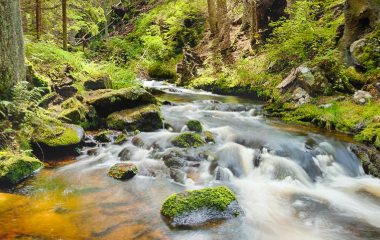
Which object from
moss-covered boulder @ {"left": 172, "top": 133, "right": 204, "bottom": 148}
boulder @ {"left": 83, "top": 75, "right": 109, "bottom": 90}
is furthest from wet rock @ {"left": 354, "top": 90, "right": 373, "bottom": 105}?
boulder @ {"left": 83, "top": 75, "right": 109, "bottom": 90}

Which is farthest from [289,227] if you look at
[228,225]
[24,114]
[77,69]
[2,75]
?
[77,69]

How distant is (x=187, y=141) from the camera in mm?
6453

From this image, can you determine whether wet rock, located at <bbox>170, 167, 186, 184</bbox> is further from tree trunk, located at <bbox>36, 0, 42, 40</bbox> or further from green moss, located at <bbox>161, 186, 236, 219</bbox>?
tree trunk, located at <bbox>36, 0, 42, 40</bbox>

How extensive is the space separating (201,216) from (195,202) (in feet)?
0.71

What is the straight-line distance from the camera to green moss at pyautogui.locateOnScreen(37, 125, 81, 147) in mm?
5625

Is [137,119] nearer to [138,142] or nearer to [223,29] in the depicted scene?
[138,142]

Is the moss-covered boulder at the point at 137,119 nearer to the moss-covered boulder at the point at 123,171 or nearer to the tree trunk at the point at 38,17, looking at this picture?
the moss-covered boulder at the point at 123,171

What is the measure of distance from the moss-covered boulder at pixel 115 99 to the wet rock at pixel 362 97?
6924 mm

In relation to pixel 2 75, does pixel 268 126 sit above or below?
below

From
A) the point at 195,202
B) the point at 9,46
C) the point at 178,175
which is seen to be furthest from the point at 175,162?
the point at 9,46

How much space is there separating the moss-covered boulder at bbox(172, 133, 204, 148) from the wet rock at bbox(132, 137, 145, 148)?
0.91 metres

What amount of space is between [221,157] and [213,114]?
13.6ft

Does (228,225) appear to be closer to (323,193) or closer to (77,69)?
(323,193)

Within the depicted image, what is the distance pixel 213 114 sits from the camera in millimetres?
9859
